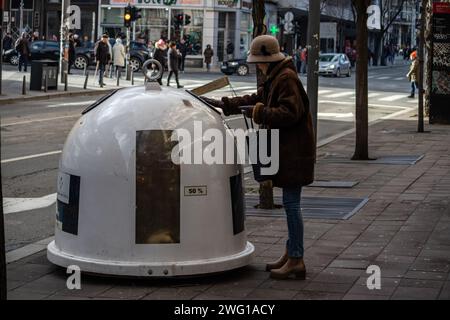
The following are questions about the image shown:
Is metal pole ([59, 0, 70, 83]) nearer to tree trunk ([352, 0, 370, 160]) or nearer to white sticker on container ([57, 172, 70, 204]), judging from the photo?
tree trunk ([352, 0, 370, 160])

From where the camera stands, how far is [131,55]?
48.6 meters

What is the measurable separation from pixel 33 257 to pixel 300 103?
8.87 ft

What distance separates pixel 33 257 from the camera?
7.86 metres

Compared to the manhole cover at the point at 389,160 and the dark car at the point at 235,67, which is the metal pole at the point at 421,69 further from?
the dark car at the point at 235,67

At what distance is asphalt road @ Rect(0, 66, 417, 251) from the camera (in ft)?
33.3

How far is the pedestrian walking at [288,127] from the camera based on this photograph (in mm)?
6836

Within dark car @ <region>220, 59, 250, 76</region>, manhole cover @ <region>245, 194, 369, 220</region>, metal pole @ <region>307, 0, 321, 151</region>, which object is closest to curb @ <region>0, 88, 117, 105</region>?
metal pole @ <region>307, 0, 321, 151</region>

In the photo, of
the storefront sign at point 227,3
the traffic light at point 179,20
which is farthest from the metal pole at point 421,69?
the storefront sign at point 227,3

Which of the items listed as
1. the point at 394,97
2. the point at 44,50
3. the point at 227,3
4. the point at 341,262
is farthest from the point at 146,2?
the point at 341,262

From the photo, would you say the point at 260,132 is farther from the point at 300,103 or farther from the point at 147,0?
the point at 147,0

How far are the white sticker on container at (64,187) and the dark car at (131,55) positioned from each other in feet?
134

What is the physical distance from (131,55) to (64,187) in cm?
4206

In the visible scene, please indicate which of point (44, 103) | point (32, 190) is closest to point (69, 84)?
point (44, 103)

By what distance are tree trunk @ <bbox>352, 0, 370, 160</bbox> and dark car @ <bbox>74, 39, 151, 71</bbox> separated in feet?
106
